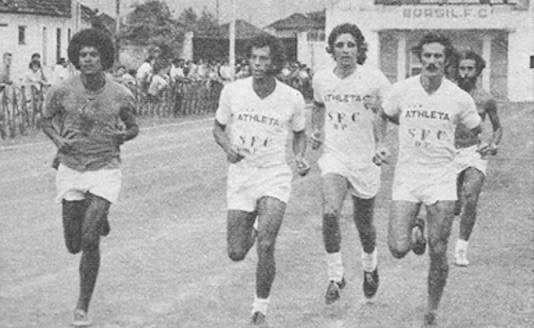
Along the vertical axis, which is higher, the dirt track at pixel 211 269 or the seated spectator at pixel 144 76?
the seated spectator at pixel 144 76

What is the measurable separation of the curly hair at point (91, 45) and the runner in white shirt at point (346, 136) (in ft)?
5.57

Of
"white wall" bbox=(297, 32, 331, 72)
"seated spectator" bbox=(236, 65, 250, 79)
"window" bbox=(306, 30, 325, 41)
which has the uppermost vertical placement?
"window" bbox=(306, 30, 325, 41)

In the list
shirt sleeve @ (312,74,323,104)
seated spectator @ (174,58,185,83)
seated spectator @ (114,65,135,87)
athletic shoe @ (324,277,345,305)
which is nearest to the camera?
athletic shoe @ (324,277,345,305)

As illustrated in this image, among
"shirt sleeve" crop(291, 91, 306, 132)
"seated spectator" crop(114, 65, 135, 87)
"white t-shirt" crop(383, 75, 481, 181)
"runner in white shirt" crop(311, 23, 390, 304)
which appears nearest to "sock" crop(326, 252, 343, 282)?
"runner in white shirt" crop(311, 23, 390, 304)

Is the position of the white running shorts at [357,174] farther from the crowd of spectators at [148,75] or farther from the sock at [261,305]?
the crowd of spectators at [148,75]

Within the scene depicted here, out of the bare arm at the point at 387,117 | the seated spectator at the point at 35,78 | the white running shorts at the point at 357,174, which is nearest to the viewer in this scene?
the bare arm at the point at 387,117

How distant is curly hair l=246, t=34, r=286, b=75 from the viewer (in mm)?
8758

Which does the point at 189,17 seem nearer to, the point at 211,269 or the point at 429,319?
the point at 211,269

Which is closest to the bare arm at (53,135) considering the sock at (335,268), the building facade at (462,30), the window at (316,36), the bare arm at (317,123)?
the bare arm at (317,123)

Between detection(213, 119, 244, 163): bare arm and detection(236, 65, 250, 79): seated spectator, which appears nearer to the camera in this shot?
detection(213, 119, 244, 163): bare arm

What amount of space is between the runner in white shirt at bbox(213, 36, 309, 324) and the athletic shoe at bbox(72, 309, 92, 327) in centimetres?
107

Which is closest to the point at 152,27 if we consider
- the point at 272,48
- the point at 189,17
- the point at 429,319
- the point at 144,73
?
the point at 189,17

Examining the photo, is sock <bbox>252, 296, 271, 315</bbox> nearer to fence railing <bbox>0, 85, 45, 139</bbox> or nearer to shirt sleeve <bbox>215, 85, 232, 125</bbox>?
shirt sleeve <bbox>215, 85, 232, 125</bbox>

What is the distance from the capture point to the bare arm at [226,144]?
866cm
